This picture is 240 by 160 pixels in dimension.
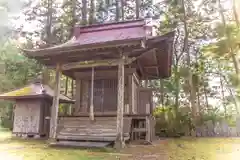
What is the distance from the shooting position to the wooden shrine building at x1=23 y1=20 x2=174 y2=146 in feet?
28.5

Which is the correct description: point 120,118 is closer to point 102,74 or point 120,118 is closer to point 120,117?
point 120,117

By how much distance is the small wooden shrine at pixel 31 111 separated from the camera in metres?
13.3

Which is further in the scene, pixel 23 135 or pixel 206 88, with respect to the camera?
pixel 206 88

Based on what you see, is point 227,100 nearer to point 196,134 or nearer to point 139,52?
point 196,134

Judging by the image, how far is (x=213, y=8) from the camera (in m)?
18.4

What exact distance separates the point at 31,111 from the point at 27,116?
0.36 meters

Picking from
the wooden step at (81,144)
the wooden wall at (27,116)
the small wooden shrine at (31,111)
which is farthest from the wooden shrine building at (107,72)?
the wooden wall at (27,116)

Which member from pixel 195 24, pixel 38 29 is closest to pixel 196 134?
pixel 195 24

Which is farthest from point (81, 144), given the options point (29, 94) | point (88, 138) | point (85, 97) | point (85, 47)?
point (29, 94)

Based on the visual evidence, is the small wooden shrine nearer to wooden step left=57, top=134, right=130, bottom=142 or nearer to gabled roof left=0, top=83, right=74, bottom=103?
gabled roof left=0, top=83, right=74, bottom=103

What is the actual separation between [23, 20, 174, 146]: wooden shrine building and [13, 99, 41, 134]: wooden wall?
304 centimetres

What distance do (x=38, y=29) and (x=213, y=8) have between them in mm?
14950

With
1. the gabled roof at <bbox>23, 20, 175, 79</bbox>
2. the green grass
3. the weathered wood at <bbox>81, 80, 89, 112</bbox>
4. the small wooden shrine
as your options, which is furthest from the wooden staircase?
the small wooden shrine

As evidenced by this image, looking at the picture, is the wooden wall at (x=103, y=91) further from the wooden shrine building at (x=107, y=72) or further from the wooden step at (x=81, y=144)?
the wooden step at (x=81, y=144)
